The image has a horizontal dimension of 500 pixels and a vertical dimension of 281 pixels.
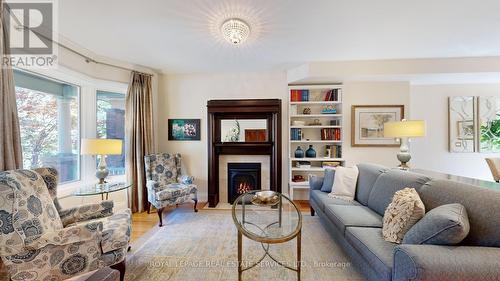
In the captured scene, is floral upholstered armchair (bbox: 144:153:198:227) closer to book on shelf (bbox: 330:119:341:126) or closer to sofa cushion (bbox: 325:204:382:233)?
sofa cushion (bbox: 325:204:382:233)

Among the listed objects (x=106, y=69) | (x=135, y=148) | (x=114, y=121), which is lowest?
(x=135, y=148)

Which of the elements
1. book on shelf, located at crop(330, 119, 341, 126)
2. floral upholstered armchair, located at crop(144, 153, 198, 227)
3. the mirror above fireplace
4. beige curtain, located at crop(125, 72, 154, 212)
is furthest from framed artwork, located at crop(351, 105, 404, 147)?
beige curtain, located at crop(125, 72, 154, 212)

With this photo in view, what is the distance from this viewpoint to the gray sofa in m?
1.13

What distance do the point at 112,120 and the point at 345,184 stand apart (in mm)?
3982

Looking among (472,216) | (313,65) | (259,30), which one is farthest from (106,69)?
(472,216)

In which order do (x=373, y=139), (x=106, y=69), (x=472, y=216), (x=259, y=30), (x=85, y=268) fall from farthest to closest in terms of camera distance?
(x=373, y=139), (x=106, y=69), (x=259, y=30), (x=85, y=268), (x=472, y=216)

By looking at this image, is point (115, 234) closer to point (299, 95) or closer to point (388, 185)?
point (388, 185)

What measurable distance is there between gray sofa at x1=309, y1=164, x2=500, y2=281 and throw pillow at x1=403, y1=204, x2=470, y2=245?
53 millimetres

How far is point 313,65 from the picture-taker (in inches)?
143

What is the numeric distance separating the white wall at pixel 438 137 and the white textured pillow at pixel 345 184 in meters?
2.33

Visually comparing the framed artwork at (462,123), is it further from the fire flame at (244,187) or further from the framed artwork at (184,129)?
the framed artwork at (184,129)

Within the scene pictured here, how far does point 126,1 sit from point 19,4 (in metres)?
1.08

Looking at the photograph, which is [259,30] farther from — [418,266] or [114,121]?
[114,121]

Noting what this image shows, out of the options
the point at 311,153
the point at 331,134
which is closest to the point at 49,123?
the point at 311,153
